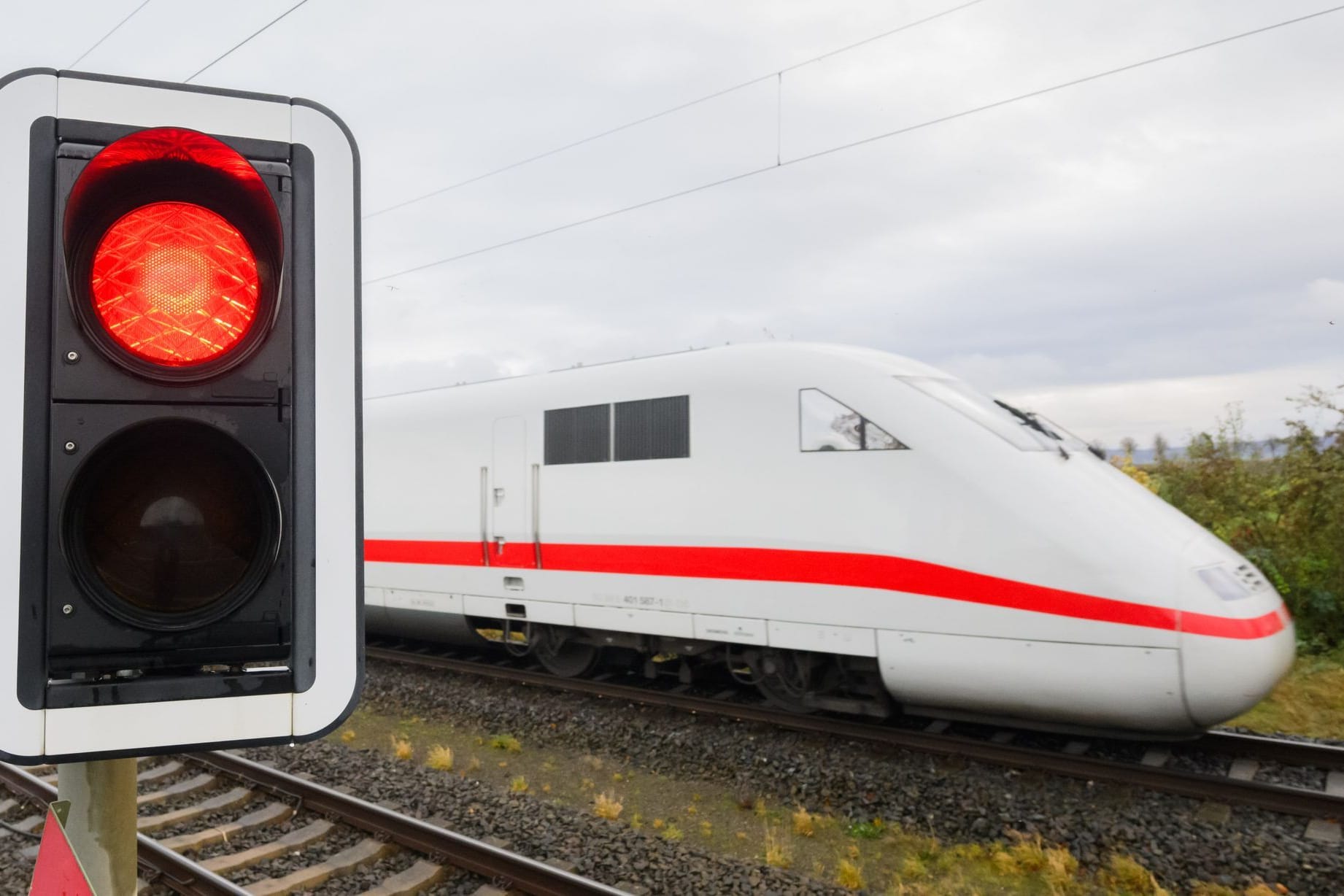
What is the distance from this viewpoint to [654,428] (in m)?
8.02

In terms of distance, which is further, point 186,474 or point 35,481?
point 186,474

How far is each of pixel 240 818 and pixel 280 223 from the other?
5.71 m

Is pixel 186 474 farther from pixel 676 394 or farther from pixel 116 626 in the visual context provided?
pixel 676 394

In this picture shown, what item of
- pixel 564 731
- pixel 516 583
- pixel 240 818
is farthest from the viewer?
pixel 516 583

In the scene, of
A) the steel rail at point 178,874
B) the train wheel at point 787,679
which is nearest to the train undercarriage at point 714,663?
the train wheel at point 787,679

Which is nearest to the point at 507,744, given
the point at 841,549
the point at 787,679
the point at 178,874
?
the point at 787,679

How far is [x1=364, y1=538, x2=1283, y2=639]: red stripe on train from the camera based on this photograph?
559 cm

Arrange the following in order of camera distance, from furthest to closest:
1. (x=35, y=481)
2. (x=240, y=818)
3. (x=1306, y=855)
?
(x=240, y=818), (x=1306, y=855), (x=35, y=481)

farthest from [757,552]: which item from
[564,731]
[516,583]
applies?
[516,583]

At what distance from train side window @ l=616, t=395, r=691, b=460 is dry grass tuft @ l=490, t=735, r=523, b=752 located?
2.62 meters

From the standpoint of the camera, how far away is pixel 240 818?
582 centimetres

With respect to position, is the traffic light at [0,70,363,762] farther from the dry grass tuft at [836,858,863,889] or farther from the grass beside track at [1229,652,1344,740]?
the grass beside track at [1229,652,1344,740]

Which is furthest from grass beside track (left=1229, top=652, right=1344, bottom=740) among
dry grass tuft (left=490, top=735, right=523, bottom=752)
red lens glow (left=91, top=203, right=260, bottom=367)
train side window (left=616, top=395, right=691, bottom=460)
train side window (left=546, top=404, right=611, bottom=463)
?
red lens glow (left=91, top=203, right=260, bottom=367)

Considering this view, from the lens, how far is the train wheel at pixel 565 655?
9.20m
